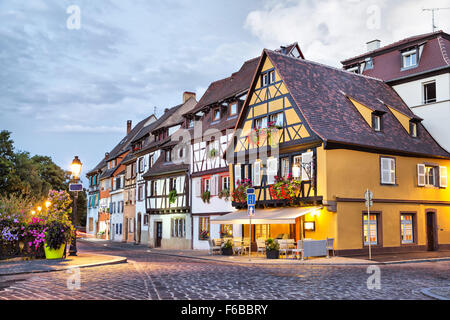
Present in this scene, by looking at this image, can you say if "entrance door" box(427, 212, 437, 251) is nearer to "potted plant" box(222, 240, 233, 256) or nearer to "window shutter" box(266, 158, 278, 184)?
"window shutter" box(266, 158, 278, 184)

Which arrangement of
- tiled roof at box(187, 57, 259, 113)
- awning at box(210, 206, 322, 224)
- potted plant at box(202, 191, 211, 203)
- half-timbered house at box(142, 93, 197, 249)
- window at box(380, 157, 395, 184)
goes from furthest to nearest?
half-timbered house at box(142, 93, 197, 249), tiled roof at box(187, 57, 259, 113), potted plant at box(202, 191, 211, 203), window at box(380, 157, 395, 184), awning at box(210, 206, 322, 224)

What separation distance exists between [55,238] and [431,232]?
20.5 metres

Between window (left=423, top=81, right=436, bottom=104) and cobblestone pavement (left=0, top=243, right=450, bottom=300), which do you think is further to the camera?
window (left=423, top=81, right=436, bottom=104)

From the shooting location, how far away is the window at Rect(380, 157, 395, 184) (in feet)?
85.6

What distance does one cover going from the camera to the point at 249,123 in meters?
29.6

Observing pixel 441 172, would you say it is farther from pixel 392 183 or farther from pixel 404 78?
pixel 404 78

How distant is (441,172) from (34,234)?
22513 mm

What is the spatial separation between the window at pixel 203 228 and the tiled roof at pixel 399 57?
15679mm

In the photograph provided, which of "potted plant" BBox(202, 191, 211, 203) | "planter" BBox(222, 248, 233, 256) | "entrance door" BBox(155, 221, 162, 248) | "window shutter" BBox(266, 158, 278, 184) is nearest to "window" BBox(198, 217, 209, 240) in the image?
"potted plant" BBox(202, 191, 211, 203)

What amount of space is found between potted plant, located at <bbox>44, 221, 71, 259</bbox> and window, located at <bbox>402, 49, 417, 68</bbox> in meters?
23.8

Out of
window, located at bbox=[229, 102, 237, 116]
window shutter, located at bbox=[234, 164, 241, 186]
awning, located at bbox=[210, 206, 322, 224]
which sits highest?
window, located at bbox=[229, 102, 237, 116]

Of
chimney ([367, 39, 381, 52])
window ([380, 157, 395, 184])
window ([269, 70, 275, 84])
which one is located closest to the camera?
window ([380, 157, 395, 184])

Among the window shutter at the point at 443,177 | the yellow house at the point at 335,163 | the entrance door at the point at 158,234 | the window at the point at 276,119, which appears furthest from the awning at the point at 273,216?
the entrance door at the point at 158,234

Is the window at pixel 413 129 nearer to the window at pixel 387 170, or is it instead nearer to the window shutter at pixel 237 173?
the window at pixel 387 170
